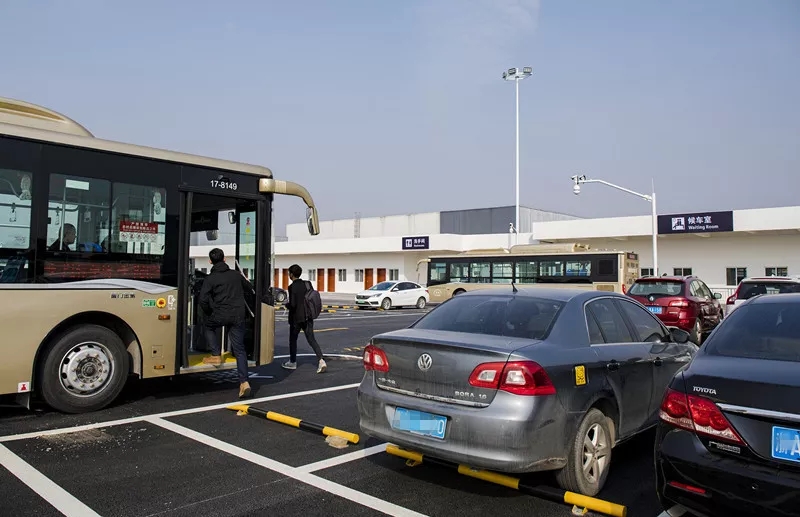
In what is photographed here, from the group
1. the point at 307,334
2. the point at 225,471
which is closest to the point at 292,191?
the point at 307,334

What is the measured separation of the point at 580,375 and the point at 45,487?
4.17 m

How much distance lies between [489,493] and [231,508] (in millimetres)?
1940

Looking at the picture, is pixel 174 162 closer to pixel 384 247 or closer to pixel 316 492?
pixel 316 492

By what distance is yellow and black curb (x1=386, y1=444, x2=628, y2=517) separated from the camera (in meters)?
4.20

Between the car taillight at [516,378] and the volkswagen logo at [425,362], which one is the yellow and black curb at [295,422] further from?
the car taillight at [516,378]

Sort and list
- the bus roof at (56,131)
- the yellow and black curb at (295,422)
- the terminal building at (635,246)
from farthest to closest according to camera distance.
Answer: the terminal building at (635,246) < the bus roof at (56,131) < the yellow and black curb at (295,422)

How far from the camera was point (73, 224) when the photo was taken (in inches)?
279

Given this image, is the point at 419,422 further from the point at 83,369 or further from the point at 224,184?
the point at 224,184

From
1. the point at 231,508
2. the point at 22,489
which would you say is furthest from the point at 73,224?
the point at 231,508

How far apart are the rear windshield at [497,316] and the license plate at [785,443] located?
5.81ft

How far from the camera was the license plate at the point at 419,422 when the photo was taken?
4406 millimetres

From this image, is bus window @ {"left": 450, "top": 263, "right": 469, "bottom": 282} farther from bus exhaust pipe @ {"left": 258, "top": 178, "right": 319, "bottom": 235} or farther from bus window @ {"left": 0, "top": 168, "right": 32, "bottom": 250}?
bus window @ {"left": 0, "top": 168, "right": 32, "bottom": 250}

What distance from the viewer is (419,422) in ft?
14.9

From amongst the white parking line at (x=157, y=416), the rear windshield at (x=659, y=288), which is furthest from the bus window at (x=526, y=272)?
the white parking line at (x=157, y=416)
